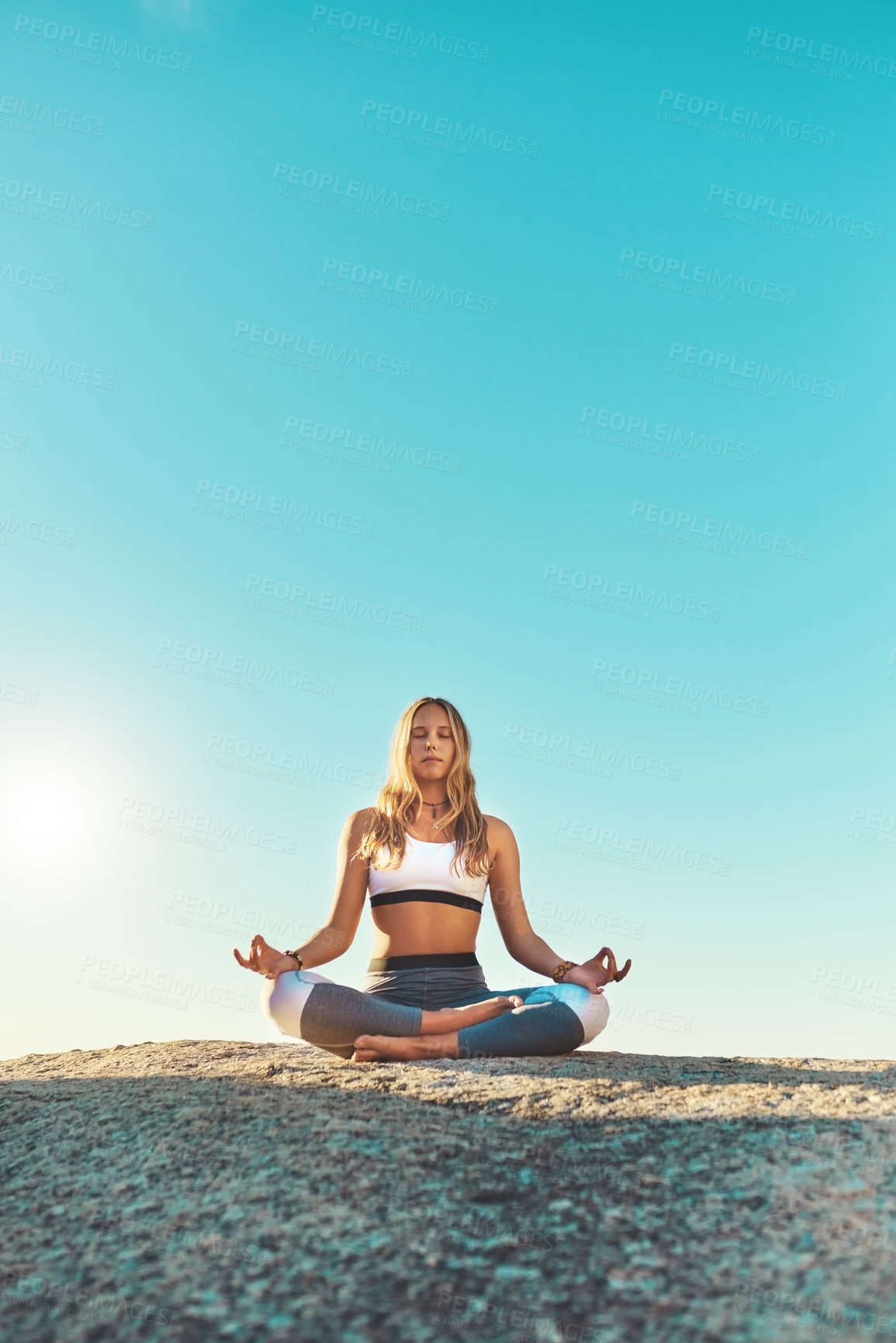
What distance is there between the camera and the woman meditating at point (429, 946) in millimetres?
5211

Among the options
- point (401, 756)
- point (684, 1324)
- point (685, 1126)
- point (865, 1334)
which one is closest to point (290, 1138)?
point (685, 1126)

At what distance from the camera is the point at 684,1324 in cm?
245

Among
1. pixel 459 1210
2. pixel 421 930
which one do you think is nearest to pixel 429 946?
pixel 421 930

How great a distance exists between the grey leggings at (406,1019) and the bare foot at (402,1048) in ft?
0.22

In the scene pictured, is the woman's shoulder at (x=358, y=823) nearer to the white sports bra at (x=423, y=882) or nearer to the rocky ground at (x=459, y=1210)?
the white sports bra at (x=423, y=882)

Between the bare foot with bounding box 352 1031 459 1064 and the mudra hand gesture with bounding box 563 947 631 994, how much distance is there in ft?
2.67

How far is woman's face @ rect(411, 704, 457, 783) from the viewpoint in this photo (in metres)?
6.42

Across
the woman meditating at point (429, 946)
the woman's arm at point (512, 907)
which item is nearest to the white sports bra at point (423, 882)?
the woman meditating at point (429, 946)

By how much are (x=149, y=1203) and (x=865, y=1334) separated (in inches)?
89.3

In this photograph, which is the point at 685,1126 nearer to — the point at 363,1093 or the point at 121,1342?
the point at 363,1093

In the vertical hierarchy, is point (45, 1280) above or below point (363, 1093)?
below

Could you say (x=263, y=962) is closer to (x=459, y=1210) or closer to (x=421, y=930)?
(x=421, y=930)

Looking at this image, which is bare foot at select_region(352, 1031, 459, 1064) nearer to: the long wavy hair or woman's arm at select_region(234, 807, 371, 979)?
woman's arm at select_region(234, 807, 371, 979)

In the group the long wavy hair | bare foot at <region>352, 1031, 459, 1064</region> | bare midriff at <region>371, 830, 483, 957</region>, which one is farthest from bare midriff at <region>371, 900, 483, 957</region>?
bare foot at <region>352, 1031, 459, 1064</region>
